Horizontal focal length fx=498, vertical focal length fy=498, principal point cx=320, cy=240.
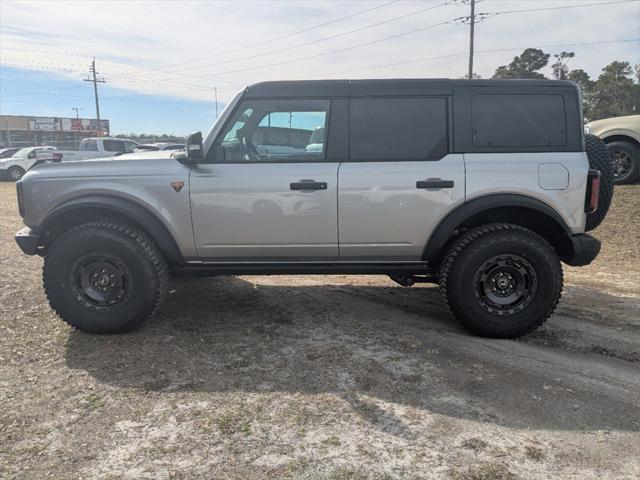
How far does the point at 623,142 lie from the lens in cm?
902

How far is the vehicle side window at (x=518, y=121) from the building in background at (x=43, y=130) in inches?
2206

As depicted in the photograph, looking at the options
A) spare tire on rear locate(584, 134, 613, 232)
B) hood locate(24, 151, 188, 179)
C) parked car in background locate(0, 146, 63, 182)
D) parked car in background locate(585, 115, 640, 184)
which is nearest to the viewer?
hood locate(24, 151, 188, 179)

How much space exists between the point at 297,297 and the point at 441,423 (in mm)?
2568

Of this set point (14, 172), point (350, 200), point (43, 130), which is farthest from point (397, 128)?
point (43, 130)

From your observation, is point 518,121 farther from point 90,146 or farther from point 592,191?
point 90,146

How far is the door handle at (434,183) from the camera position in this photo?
3.86 metres

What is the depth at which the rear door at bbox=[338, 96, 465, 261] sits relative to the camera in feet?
12.7

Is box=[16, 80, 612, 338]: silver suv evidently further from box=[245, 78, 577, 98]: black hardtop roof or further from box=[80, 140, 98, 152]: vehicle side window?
box=[80, 140, 98, 152]: vehicle side window

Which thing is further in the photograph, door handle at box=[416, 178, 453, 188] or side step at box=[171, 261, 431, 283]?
side step at box=[171, 261, 431, 283]

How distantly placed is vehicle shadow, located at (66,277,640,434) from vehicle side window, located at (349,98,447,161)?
1.49 m

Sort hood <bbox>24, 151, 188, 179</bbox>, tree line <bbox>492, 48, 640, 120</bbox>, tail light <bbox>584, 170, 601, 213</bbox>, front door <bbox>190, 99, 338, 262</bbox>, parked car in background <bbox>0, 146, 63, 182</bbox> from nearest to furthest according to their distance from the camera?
tail light <bbox>584, 170, 601, 213</bbox>
front door <bbox>190, 99, 338, 262</bbox>
hood <bbox>24, 151, 188, 179</bbox>
parked car in background <bbox>0, 146, 63, 182</bbox>
tree line <bbox>492, 48, 640, 120</bbox>

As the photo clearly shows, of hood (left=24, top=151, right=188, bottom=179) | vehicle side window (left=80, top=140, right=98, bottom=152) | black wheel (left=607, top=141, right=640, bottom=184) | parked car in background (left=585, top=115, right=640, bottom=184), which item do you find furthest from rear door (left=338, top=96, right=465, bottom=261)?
vehicle side window (left=80, top=140, right=98, bottom=152)

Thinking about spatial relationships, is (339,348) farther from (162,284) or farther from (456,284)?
(162,284)

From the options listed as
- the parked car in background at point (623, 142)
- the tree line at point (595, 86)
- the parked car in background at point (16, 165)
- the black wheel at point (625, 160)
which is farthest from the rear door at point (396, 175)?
the tree line at point (595, 86)
